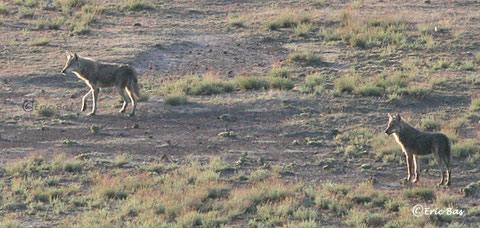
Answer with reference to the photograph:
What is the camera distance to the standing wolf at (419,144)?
16453 mm

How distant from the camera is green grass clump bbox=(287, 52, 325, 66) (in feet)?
83.6

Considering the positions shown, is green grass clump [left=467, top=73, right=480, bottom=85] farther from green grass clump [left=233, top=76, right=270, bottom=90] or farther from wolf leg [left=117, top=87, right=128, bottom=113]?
wolf leg [left=117, top=87, right=128, bottom=113]

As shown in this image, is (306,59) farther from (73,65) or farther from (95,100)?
(73,65)

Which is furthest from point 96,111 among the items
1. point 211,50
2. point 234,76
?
point 211,50

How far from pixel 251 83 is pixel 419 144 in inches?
282

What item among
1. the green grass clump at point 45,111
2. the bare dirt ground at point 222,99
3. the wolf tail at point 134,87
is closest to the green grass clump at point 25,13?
the bare dirt ground at point 222,99

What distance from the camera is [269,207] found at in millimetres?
15391

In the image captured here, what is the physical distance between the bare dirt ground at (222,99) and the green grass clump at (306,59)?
0.41m

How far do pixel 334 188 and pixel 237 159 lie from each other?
272 centimetres

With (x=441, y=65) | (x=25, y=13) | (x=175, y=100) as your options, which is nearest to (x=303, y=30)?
(x=441, y=65)

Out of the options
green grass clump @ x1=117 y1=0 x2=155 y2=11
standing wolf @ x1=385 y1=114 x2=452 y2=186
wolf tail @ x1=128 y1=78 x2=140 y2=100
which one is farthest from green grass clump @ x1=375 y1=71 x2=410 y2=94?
green grass clump @ x1=117 y1=0 x2=155 y2=11

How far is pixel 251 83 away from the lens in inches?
912

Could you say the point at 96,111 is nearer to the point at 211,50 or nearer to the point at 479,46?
the point at 211,50

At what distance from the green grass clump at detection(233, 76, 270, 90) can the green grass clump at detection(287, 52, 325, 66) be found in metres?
2.45
